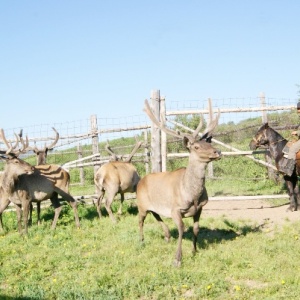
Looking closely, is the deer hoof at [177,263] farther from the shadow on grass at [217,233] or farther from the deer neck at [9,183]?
the deer neck at [9,183]

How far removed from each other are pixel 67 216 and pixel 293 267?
6171mm

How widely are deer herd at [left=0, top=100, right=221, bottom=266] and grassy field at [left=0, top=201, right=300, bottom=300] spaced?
41 cm

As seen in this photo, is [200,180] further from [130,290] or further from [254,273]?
[130,290]

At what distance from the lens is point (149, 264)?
6.80 metres

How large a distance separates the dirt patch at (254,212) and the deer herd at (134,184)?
71.6 inches

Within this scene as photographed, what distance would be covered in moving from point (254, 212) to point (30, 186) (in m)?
5.18

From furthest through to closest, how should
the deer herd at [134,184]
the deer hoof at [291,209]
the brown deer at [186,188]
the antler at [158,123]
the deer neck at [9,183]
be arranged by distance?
the deer hoof at [291,209], the deer neck at [9,183], the antler at [158,123], the deer herd at [134,184], the brown deer at [186,188]

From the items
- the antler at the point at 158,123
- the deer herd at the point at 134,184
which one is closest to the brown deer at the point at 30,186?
the deer herd at the point at 134,184

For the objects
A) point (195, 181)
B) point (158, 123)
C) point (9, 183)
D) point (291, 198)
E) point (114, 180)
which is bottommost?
point (291, 198)

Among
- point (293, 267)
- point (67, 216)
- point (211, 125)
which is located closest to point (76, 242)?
point (67, 216)

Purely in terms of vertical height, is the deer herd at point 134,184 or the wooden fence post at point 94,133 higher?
the wooden fence post at point 94,133

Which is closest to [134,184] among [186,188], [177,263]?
[186,188]

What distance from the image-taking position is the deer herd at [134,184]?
7039mm

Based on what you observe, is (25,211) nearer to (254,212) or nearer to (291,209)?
(254,212)
